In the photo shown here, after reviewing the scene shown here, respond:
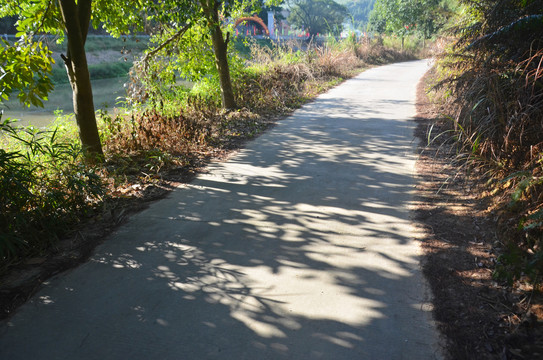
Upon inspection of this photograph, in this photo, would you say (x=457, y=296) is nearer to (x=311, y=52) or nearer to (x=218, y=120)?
(x=218, y=120)

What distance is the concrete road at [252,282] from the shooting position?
8.47 ft

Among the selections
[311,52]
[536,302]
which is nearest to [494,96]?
[536,302]

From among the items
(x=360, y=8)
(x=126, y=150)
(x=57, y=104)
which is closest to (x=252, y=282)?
(x=126, y=150)

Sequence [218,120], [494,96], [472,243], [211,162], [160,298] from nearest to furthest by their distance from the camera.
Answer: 1. [160,298]
2. [472,243]
3. [494,96]
4. [211,162]
5. [218,120]

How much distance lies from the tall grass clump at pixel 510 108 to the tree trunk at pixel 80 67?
5.28 m

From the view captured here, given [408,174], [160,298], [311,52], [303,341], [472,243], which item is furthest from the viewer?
[311,52]

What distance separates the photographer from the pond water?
42.9 ft

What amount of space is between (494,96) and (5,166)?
222 inches

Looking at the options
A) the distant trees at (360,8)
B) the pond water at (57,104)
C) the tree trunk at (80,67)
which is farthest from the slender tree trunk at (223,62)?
the distant trees at (360,8)

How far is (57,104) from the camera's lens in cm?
1605

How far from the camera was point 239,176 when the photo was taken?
5816mm

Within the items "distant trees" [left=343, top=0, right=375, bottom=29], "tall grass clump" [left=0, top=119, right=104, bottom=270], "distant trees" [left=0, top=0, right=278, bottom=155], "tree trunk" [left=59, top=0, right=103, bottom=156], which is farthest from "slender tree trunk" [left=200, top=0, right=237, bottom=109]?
"distant trees" [left=343, top=0, right=375, bottom=29]

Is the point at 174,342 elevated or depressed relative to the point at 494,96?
depressed

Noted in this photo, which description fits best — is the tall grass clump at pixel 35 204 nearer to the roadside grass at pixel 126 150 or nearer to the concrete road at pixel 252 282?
the roadside grass at pixel 126 150
